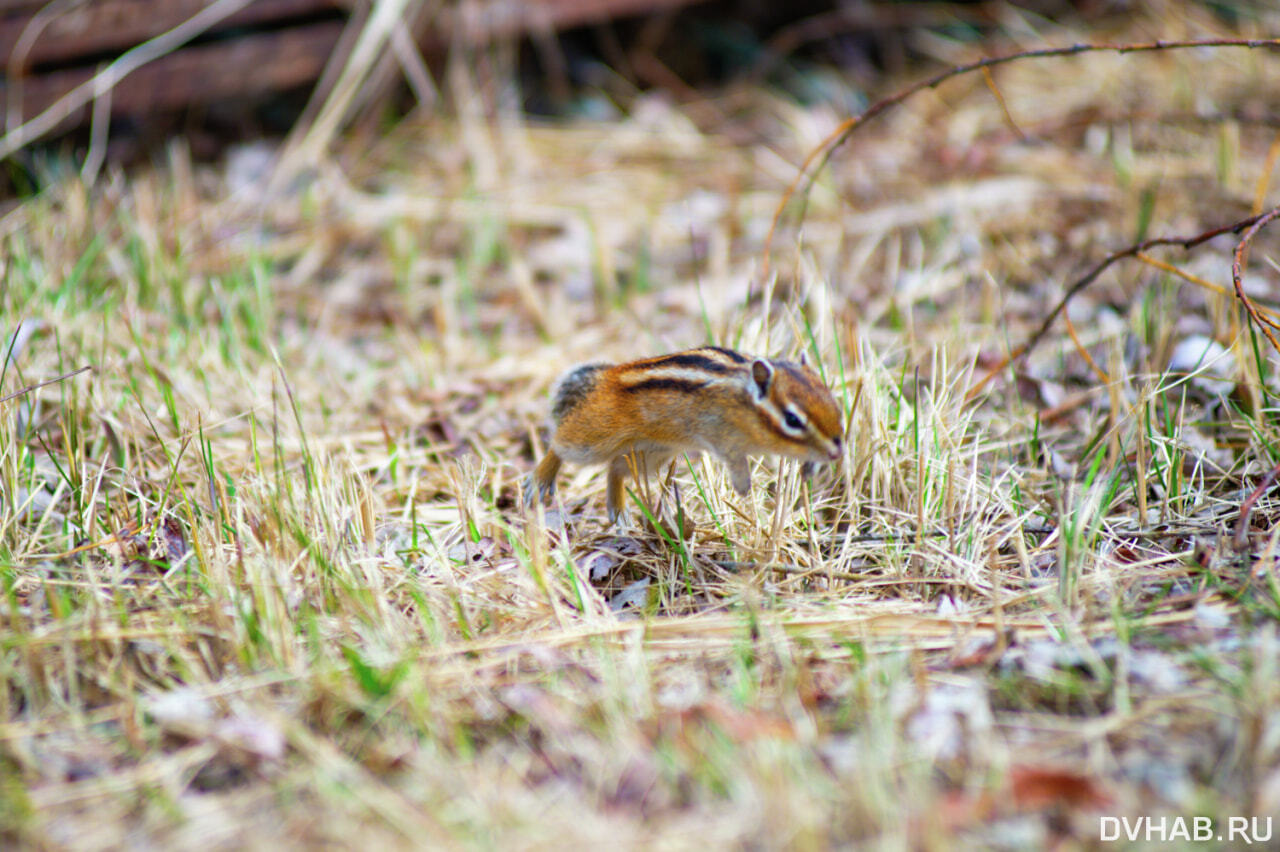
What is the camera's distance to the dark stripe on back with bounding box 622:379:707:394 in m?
3.61

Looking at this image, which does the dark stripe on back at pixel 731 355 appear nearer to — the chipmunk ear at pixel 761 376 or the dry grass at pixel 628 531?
the chipmunk ear at pixel 761 376

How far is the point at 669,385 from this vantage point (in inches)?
144

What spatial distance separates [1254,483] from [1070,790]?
2.06 m

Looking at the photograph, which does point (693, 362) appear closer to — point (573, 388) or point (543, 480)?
point (573, 388)

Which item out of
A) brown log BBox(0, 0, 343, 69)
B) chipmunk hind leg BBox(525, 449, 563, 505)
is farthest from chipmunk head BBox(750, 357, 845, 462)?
brown log BBox(0, 0, 343, 69)

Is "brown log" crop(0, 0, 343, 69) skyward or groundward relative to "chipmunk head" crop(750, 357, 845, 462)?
skyward

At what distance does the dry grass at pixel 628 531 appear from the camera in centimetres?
248

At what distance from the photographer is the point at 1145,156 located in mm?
6914

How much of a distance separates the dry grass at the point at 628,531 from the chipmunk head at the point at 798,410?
41cm

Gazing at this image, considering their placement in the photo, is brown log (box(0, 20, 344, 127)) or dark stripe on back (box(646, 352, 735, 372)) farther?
brown log (box(0, 20, 344, 127))

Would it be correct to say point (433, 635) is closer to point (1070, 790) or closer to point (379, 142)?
point (1070, 790)

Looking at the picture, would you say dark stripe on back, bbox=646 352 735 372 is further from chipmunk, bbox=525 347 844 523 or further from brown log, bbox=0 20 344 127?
brown log, bbox=0 20 344 127

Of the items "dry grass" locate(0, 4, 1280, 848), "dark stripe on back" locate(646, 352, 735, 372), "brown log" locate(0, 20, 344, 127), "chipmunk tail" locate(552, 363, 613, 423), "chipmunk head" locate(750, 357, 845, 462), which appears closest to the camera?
"dry grass" locate(0, 4, 1280, 848)

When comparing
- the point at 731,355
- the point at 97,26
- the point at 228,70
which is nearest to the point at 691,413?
the point at 731,355
